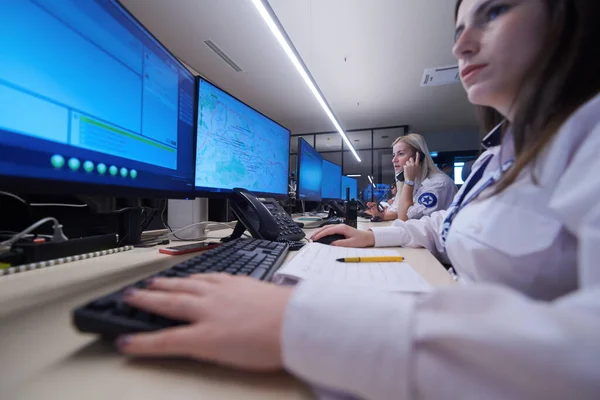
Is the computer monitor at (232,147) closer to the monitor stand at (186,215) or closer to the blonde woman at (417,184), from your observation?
the monitor stand at (186,215)

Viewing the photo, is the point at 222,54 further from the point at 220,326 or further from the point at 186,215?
the point at 220,326

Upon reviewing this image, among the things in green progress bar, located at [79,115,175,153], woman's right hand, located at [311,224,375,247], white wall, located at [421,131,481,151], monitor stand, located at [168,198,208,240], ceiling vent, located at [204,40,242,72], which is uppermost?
ceiling vent, located at [204,40,242,72]

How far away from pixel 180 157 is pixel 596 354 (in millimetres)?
741

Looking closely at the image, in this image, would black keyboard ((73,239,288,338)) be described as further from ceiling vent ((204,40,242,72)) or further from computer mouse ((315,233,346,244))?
ceiling vent ((204,40,242,72))

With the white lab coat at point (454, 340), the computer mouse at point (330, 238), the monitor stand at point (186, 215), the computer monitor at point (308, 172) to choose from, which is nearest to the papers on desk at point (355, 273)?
the white lab coat at point (454, 340)

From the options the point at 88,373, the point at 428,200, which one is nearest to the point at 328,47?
the point at 428,200

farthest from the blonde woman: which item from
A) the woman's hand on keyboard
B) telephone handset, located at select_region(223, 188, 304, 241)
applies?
the woman's hand on keyboard

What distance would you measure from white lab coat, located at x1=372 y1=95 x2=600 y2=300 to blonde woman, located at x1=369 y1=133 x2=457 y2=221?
5.59 feet

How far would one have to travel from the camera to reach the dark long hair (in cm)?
37

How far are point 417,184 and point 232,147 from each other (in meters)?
2.07

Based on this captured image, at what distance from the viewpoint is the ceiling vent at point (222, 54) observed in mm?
3012

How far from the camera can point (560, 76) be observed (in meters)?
0.37

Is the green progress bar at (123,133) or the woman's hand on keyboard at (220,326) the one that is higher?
the green progress bar at (123,133)

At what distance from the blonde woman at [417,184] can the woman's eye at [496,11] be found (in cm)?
162
